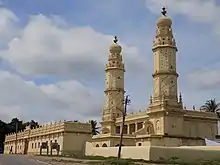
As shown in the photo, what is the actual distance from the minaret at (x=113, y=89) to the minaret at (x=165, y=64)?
45.4 ft

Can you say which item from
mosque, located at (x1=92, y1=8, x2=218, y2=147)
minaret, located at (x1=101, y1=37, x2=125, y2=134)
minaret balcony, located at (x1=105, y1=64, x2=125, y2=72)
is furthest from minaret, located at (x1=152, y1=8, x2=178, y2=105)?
minaret balcony, located at (x1=105, y1=64, x2=125, y2=72)

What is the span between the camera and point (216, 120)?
68.1 metres

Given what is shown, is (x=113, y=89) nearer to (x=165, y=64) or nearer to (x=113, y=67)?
(x=113, y=67)

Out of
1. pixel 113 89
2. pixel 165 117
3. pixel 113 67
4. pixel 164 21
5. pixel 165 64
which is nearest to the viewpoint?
pixel 165 117

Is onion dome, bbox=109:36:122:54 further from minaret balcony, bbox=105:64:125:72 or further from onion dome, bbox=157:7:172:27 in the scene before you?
onion dome, bbox=157:7:172:27

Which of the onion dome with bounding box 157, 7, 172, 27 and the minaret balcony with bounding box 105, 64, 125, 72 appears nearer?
the onion dome with bounding box 157, 7, 172, 27

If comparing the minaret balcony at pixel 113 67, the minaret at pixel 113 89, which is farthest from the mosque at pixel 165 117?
the minaret balcony at pixel 113 67

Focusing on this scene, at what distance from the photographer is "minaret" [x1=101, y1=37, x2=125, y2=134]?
76.3m

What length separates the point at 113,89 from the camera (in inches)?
3046

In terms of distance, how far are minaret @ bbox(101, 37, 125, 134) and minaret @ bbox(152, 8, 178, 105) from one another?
13846 mm

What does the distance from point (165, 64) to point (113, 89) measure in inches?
652

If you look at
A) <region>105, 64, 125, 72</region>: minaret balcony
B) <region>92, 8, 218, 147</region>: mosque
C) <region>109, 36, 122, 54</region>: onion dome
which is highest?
<region>109, 36, 122, 54</region>: onion dome

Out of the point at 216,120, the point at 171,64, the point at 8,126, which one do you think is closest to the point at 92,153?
the point at 171,64

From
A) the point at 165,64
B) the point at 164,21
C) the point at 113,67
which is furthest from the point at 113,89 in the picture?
the point at 164,21
